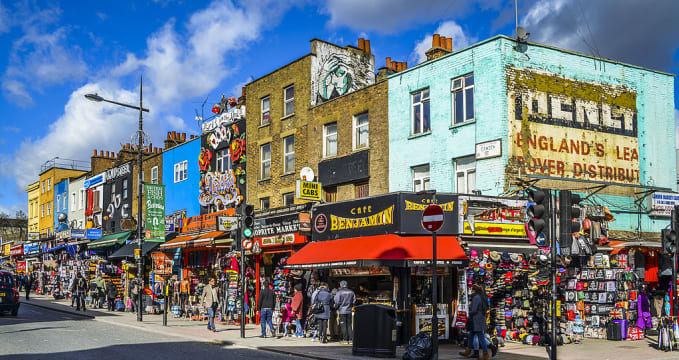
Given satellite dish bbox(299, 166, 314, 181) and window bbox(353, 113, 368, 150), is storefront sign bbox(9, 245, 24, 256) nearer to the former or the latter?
satellite dish bbox(299, 166, 314, 181)

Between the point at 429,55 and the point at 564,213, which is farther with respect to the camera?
the point at 429,55

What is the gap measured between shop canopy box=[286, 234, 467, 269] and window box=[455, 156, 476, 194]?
2.61 meters

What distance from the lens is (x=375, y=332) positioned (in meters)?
15.1

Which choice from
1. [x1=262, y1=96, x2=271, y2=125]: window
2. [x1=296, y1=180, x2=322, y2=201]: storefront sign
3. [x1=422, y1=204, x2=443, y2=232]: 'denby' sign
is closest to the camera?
[x1=422, y1=204, x2=443, y2=232]: 'denby' sign

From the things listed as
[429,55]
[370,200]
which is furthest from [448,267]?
[429,55]

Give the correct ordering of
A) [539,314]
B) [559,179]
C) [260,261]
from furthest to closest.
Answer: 1. [260,261]
2. [559,179]
3. [539,314]

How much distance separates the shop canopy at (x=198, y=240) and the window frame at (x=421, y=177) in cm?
805

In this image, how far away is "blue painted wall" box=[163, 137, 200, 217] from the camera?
33812mm

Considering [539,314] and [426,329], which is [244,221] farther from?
[539,314]

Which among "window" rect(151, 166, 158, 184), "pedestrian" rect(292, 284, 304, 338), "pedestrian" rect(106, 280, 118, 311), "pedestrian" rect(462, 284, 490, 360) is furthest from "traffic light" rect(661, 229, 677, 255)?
"window" rect(151, 166, 158, 184)

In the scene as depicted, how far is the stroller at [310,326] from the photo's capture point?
20.2 m

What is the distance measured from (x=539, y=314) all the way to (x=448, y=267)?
106 inches

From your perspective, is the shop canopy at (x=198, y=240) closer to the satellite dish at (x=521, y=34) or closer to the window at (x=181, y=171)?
the window at (x=181, y=171)

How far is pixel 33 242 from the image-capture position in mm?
54719
